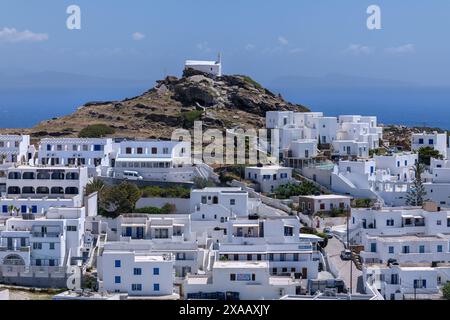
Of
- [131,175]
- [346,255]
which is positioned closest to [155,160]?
[131,175]

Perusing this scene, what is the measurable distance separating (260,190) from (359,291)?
9912mm

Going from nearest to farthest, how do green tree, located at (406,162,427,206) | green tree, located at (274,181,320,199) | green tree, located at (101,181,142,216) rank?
1. green tree, located at (101,181,142,216)
2. green tree, located at (406,162,427,206)
3. green tree, located at (274,181,320,199)

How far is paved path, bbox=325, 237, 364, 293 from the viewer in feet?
61.2

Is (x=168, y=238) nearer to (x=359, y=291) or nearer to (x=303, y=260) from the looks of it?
(x=303, y=260)

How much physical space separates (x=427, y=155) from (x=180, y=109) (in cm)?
1152

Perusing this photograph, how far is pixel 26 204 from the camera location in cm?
2342

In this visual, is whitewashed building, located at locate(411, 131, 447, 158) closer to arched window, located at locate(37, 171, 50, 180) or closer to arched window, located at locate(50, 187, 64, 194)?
arched window, located at locate(50, 187, 64, 194)

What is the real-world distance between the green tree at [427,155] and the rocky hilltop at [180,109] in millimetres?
7169

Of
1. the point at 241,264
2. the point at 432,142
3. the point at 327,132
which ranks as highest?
the point at 327,132

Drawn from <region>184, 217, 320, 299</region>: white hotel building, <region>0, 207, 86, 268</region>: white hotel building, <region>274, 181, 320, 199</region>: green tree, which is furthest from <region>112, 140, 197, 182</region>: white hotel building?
<region>0, 207, 86, 268</region>: white hotel building

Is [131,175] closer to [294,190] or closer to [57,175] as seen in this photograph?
[57,175]

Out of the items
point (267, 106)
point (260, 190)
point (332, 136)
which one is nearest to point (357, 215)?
point (260, 190)

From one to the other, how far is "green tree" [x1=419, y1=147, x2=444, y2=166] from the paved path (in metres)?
9.10

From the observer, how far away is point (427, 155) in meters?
30.6
